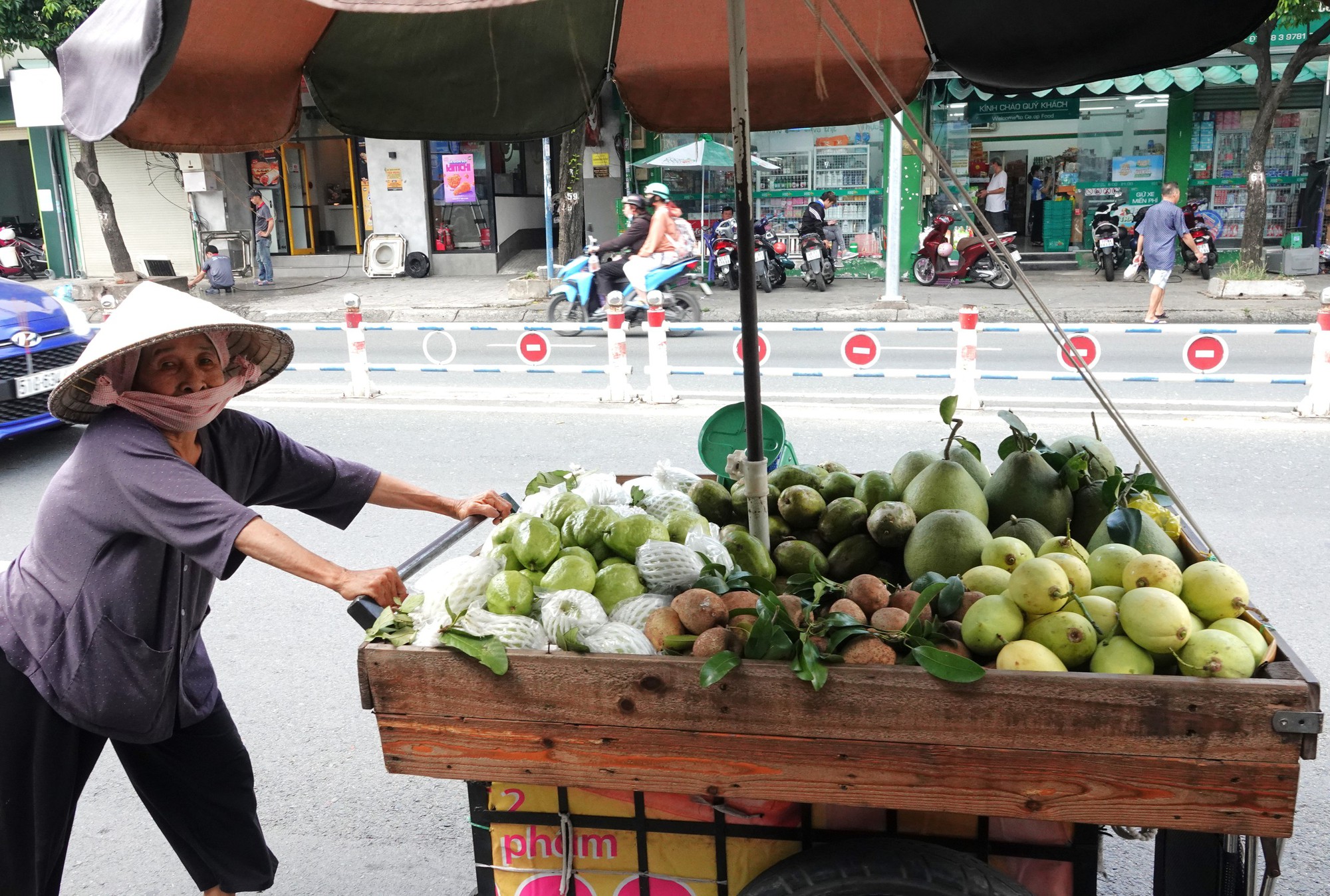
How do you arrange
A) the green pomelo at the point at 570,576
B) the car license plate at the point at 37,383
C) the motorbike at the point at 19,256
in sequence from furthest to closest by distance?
the motorbike at the point at 19,256 < the car license plate at the point at 37,383 < the green pomelo at the point at 570,576

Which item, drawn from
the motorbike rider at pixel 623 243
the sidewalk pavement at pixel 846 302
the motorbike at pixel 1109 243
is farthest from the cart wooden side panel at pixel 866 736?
the motorbike at pixel 1109 243

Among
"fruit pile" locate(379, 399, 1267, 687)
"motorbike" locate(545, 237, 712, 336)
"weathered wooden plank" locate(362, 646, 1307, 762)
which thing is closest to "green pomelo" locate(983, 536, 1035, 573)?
"fruit pile" locate(379, 399, 1267, 687)

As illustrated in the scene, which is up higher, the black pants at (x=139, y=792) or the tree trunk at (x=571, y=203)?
the tree trunk at (x=571, y=203)

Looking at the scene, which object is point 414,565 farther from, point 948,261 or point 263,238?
point 263,238

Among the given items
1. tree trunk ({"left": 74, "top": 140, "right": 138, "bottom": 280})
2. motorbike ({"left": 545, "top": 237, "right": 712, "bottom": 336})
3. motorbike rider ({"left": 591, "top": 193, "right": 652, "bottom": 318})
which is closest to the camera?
motorbike ({"left": 545, "top": 237, "right": 712, "bottom": 336})

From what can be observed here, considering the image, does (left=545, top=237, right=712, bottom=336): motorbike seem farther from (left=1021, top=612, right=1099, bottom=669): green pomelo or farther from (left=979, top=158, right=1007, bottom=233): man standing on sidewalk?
(left=1021, top=612, right=1099, bottom=669): green pomelo

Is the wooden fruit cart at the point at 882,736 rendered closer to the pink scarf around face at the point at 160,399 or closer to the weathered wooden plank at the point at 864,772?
the weathered wooden plank at the point at 864,772

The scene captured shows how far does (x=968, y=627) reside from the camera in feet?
6.60

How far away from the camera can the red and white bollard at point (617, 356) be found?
8766 mm

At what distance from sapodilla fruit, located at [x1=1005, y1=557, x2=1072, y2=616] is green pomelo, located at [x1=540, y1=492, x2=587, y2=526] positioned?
3.28 ft

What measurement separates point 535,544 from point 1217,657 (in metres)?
1.34

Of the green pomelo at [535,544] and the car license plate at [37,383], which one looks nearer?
the green pomelo at [535,544]

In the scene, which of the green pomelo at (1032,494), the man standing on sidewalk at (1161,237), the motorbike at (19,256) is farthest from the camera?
the motorbike at (19,256)

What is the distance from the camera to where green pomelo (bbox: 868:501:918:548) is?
2508mm
